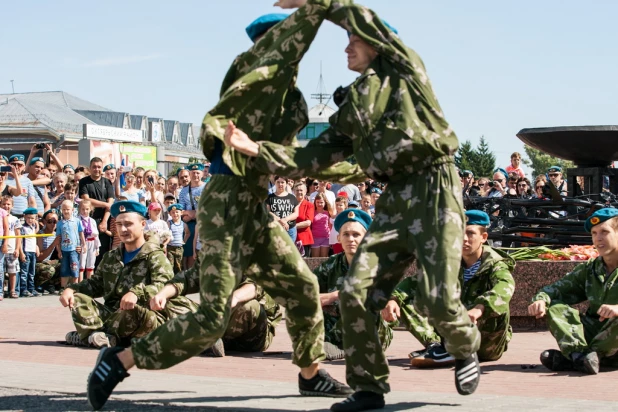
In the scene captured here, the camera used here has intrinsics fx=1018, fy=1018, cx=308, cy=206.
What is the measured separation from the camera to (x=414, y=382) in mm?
6938

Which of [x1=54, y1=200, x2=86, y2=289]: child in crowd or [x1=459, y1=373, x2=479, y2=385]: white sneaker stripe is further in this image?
[x1=54, y1=200, x2=86, y2=289]: child in crowd

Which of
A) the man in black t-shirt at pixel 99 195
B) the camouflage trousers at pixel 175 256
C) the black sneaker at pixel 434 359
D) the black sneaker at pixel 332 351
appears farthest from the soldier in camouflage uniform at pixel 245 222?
the man in black t-shirt at pixel 99 195

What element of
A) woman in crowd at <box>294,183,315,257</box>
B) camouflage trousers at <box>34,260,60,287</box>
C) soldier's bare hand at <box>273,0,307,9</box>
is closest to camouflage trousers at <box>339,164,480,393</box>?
soldier's bare hand at <box>273,0,307,9</box>

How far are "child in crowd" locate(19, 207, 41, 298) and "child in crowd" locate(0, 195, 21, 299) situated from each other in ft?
0.57

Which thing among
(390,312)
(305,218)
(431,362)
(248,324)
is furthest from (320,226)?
(390,312)

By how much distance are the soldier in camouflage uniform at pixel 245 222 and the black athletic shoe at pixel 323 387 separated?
0.63 feet

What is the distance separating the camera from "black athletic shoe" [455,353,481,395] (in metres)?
5.53

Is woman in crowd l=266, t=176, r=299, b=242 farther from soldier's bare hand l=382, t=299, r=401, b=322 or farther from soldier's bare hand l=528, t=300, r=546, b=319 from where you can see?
soldier's bare hand l=382, t=299, r=401, b=322

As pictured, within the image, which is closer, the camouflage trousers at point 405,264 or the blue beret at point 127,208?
the camouflage trousers at point 405,264

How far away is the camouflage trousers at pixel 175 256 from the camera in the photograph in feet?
46.9

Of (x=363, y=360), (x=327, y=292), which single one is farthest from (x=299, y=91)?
(x=327, y=292)

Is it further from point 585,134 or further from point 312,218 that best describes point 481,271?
point 312,218

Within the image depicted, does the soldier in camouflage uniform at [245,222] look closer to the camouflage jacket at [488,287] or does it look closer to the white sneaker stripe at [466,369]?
the white sneaker stripe at [466,369]

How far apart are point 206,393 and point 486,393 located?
67.8 inches
